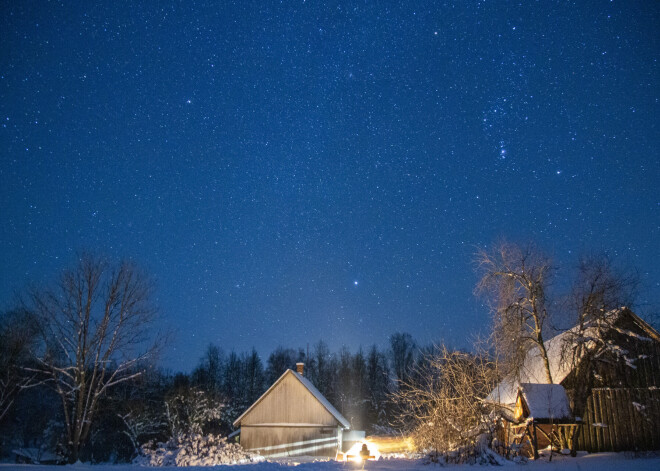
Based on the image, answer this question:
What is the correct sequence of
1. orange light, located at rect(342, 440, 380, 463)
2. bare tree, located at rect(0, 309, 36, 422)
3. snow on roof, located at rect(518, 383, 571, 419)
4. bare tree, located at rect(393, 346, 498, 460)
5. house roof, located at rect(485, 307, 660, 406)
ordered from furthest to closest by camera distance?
1. bare tree, located at rect(0, 309, 36, 422)
2. house roof, located at rect(485, 307, 660, 406)
3. orange light, located at rect(342, 440, 380, 463)
4. snow on roof, located at rect(518, 383, 571, 419)
5. bare tree, located at rect(393, 346, 498, 460)

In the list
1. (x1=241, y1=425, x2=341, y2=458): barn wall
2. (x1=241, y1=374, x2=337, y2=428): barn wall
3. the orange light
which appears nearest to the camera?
the orange light

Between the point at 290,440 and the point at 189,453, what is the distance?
44.9 feet

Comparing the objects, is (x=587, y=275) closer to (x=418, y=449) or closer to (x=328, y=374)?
(x=418, y=449)

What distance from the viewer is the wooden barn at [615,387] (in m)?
19.4

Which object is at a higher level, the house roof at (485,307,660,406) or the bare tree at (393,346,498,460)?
the house roof at (485,307,660,406)

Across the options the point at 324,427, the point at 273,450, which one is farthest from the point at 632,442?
the point at 273,450

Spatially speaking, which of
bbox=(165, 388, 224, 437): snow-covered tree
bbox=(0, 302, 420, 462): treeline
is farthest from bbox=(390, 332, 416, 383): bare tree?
bbox=(165, 388, 224, 437): snow-covered tree

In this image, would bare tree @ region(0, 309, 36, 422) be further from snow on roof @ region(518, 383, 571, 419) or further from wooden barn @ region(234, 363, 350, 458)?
snow on roof @ region(518, 383, 571, 419)

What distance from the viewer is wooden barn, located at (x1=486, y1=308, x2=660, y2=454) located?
1944 cm

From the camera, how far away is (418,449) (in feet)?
53.5

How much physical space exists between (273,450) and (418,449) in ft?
59.0

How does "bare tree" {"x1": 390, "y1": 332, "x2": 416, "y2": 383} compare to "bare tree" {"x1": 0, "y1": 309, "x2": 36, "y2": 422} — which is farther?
"bare tree" {"x1": 390, "y1": 332, "x2": 416, "y2": 383}

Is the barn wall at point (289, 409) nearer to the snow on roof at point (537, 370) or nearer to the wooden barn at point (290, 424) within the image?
the wooden barn at point (290, 424)

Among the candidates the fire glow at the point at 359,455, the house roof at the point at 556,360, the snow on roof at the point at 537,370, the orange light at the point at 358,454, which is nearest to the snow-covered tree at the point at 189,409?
the orange light at the point at 358,454
